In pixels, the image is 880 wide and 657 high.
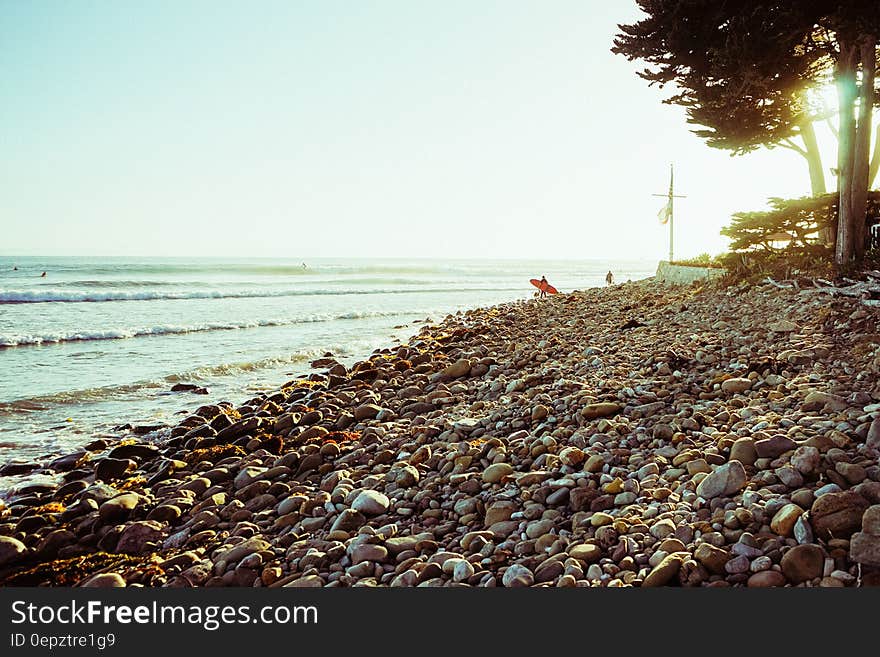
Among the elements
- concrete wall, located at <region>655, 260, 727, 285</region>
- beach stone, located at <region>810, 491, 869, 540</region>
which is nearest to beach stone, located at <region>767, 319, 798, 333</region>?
beach stone, located at <region>810, 491, 869, 540</region>

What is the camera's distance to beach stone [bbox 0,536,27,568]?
3.96 m

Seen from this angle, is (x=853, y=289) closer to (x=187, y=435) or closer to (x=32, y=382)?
(x=187, y=435)

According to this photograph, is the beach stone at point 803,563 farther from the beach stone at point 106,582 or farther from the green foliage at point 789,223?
the green foliage at point 789,223

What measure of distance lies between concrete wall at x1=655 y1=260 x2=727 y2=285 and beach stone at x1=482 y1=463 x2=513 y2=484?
10587 mm

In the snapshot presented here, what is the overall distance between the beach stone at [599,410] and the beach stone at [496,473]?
1.17m

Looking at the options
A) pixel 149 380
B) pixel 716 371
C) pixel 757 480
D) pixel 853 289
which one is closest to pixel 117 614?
pixel 757 480

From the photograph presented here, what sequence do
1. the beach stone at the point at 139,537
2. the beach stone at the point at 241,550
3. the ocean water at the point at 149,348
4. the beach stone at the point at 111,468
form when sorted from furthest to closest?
the ocean water at the point at 149,348 → the beach stone at the point at 111,468 → the beach stone at the point at 139,537 → the beach stone at the point at 241,550

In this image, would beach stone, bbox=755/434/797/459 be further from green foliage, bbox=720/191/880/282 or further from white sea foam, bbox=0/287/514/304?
white sea foam, bbox=0/287/514/304

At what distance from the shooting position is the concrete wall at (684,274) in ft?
44.6

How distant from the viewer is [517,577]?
9.43 feet

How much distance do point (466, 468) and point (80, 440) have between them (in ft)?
16.8

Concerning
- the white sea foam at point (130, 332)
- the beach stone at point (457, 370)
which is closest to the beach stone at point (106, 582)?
the beach stone at point (457, 370)

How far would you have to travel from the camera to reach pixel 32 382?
9.57m

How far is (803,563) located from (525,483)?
1768mm
